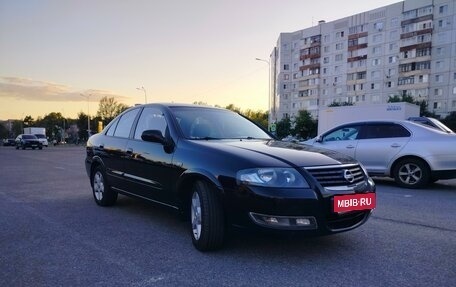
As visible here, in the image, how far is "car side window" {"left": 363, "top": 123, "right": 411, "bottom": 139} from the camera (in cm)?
886

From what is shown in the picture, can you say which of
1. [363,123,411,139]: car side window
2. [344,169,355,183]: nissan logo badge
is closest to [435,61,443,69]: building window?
[363,123,411,139]: car side window

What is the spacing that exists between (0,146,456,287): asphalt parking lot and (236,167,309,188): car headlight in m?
0.51

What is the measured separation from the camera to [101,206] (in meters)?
6.38

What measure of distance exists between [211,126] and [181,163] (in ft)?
2.91

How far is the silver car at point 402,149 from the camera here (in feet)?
26.7

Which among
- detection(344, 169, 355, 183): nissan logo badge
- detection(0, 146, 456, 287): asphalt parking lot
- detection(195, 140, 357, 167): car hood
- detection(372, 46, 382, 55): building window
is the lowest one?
detection(0, 146, 456, 287): asphalt parking lot

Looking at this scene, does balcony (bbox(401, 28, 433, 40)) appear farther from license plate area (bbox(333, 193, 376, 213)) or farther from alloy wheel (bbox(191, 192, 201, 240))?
alloy wheel (bbox(191, 192, 201, 240))

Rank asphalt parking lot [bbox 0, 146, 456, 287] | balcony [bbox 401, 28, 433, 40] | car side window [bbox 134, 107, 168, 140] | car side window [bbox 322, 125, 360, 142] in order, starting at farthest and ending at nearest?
balcony [bbox 401, 28, 433, 40], car side window [bbox 322, 125, 360, 142], car side window [bbox 134, 107, 168, 140], asphalt parking lot [bbox 0, 146, 456, 287]

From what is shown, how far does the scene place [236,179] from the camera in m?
3.59

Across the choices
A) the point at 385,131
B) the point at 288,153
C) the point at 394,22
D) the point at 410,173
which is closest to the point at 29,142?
the point at 385,131

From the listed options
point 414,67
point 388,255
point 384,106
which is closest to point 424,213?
point 388,255

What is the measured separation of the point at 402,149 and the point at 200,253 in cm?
635

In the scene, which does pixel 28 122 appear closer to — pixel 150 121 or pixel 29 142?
pixel 29 142

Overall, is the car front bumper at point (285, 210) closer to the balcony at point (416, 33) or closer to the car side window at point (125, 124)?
the car side window at point (125, 124)
